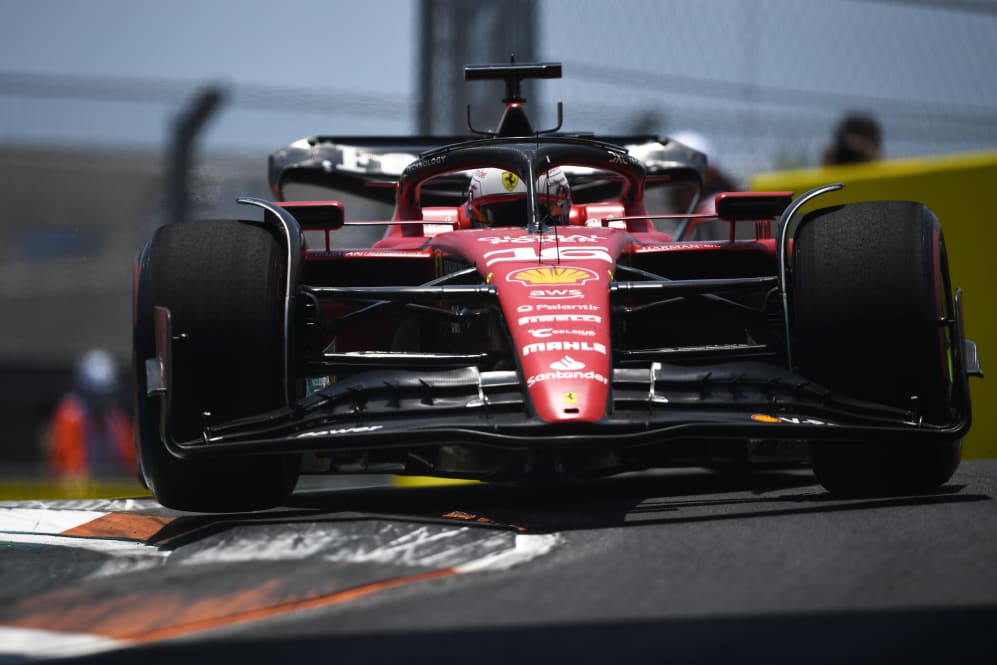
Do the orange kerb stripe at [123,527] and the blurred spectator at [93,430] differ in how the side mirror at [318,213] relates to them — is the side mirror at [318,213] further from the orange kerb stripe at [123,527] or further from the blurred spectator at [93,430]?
the blurred spectator at [93,430]

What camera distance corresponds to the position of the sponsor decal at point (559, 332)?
356 centimetres

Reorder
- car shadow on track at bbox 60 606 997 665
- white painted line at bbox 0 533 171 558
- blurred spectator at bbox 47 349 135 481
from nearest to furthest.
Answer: car shadow on track at bbox 60 606 997 665, white painted line at bbox 0 533 171 558, blurred spectator at bbox 47 349 135 481

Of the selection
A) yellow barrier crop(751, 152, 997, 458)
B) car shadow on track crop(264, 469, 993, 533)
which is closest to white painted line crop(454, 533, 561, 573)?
car shadow on track crop(264, 469, 993, 533)

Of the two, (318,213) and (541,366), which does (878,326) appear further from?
(318,213)

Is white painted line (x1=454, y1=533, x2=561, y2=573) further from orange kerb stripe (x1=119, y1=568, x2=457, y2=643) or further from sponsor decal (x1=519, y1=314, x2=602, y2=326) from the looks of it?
sponsor decal (x1=519, y1=314, x2=602, y2=326)

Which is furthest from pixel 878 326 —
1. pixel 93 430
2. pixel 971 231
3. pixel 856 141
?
pixel 93 430

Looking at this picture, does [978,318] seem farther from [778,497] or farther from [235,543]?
[235,543]

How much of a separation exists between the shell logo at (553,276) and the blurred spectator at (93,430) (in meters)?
10.4

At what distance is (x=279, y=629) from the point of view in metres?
2.23

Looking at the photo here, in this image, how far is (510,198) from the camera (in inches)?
196

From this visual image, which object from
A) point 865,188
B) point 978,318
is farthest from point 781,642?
point 865,188

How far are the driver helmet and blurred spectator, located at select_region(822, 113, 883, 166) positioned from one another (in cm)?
278

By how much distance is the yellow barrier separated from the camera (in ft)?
19.7

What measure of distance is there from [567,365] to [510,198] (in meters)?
1.66
